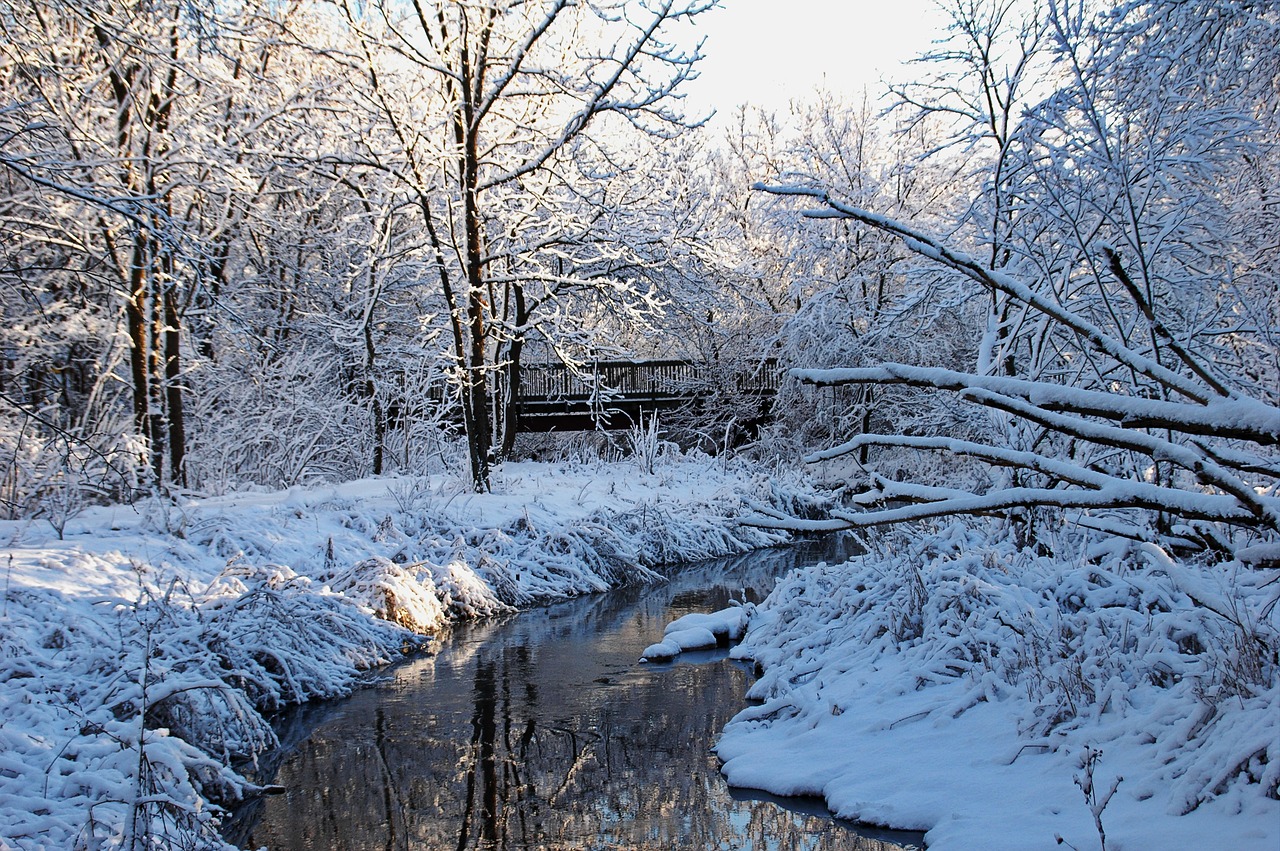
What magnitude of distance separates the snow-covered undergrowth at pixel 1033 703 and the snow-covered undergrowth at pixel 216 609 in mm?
2080

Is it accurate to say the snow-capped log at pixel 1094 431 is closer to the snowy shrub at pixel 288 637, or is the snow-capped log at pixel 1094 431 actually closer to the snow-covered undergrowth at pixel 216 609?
Answer: the snow-covered undergrowth at pixel 216 609

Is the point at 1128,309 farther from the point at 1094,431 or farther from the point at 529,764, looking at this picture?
the point at 1094,431

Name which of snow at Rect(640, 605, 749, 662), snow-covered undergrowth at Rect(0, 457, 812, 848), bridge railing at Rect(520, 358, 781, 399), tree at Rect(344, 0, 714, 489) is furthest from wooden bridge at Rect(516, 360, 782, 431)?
snow at Rect(640, 605, 749, 662)

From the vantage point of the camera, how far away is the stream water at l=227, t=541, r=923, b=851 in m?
4.55

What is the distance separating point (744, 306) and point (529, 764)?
59.8 ft

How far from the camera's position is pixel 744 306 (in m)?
22.8

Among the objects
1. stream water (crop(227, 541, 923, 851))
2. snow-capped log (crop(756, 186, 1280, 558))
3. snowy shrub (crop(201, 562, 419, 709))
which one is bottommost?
stream water (crop(227, 541, 923, 851))

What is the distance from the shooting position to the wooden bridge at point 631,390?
21.4m

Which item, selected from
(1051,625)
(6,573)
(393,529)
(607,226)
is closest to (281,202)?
(607,226)

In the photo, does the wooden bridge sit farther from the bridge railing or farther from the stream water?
the stream water

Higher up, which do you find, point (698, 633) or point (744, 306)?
point (744, 306)

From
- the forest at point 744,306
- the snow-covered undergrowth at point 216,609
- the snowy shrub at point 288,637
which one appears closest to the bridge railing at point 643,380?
the forest at point 744,306

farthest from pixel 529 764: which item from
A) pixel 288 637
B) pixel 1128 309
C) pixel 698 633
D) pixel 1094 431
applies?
pixel 1128 309

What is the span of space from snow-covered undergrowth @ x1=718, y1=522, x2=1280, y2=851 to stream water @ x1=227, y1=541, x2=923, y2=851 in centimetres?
30
